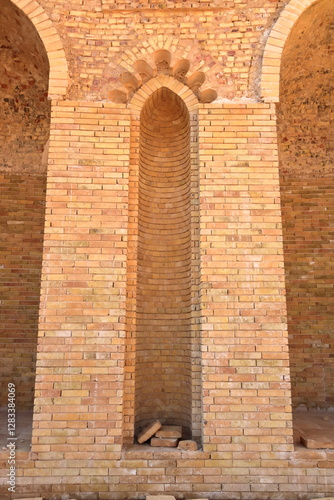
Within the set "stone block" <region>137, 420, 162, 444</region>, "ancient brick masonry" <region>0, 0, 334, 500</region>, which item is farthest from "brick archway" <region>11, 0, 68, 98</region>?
"stone block" <region>137, 420, 162, 444</region>

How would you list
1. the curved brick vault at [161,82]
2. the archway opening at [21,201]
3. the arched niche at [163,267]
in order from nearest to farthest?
the arched niche at [163,267]
the curved brick vault at [161,82]
the archway opening at [21,201]

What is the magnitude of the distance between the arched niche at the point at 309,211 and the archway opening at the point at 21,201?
3.70 meters

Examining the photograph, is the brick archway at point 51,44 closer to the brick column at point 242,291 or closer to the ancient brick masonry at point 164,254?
the ancient brick masonry at point 164,254

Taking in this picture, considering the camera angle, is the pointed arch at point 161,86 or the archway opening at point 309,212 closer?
the pointed arch at point 161,86


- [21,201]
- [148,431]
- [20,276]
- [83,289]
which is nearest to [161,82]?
[83,289]

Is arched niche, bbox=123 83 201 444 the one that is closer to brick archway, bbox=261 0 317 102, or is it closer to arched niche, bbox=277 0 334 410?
brick archway, bbox=261 0 317 102

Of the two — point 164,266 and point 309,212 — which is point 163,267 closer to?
point 164,266

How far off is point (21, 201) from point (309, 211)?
14.7 feet

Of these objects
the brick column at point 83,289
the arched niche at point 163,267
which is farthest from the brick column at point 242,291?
the brick column at point 83,289

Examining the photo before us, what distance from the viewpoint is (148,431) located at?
3883 millimetres

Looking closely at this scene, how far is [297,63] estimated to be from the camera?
5531 millimetres

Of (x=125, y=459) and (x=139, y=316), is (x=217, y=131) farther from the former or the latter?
(x=125, y=459)

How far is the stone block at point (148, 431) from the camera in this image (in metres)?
3.85

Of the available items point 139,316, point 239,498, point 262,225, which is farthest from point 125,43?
point 239,498
